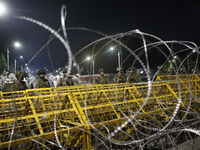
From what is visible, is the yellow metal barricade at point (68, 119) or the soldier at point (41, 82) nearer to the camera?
the yellow metal barricade at point (68, 119)

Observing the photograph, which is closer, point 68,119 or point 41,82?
point 68,119

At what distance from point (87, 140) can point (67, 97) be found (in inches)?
61.1

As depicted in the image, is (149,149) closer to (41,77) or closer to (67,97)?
(67,97)

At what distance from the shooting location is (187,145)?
511cm

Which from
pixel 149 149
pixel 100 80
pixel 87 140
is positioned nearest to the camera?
pixel 87 140

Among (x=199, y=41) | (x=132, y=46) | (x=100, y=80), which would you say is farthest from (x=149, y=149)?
(x=132, y=46)

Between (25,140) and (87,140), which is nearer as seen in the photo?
(25,140)

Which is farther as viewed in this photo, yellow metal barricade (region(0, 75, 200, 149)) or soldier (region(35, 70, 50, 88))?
soldier (region(35, 70, 50, 88))

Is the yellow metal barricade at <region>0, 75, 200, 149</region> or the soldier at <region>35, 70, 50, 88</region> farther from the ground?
the soldier at <region>35, 70, 50, 88</region>

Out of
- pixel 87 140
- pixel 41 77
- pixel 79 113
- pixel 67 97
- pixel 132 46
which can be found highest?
pixel 132 46

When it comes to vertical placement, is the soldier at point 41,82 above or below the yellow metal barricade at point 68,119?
above

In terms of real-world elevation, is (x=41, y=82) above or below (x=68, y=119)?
above

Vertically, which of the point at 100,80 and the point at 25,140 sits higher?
the point at 100,80

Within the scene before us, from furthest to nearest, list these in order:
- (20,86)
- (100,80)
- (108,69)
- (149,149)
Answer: (108,69) < (100,80) < (20,86) < (149,149)
